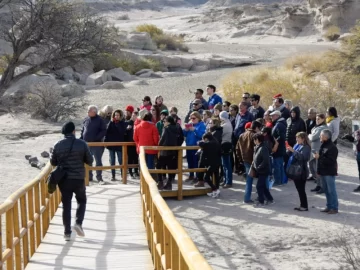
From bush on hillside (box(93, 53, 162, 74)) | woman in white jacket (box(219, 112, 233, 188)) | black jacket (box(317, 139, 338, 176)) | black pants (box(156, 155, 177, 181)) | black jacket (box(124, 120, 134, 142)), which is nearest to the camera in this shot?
black jacket (box(317, 139, 338, 176))

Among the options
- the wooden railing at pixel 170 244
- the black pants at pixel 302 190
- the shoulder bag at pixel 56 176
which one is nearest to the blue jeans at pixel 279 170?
the black pants at pixel 302 190

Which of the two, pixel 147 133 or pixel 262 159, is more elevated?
pixel 147 133

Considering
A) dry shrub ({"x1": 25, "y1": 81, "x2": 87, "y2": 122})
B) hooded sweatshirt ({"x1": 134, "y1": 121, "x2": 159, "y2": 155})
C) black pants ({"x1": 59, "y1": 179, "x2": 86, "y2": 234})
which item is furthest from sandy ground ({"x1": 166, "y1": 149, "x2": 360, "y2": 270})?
dry shrub ({"x1": 25, "y1": 81, "x2": 87, "y2": 122})

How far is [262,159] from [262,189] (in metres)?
0.66

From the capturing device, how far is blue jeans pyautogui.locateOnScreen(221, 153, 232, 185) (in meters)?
13.5

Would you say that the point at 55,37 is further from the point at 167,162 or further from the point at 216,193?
the point at 216,193

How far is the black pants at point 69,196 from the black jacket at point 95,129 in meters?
4.56

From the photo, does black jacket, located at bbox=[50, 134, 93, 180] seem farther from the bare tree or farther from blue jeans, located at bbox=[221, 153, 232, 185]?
the bare tree

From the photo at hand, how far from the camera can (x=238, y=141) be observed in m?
13.1

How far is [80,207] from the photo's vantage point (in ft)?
29.9

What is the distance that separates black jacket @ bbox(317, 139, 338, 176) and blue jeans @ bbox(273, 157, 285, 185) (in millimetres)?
1949

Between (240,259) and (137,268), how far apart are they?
259 cm

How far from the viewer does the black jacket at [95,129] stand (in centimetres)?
1360

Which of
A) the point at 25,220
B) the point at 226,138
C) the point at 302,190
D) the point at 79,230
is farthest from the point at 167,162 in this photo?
the point at 25,220
